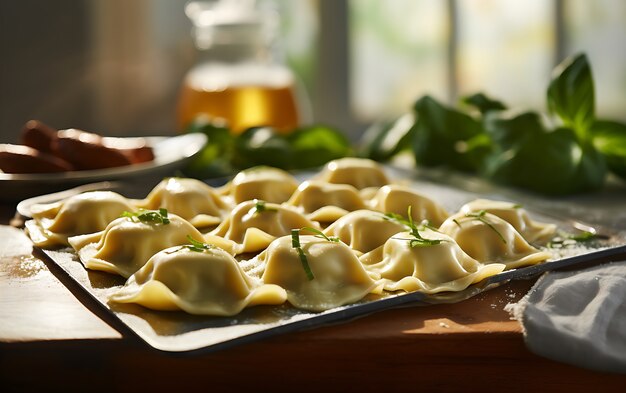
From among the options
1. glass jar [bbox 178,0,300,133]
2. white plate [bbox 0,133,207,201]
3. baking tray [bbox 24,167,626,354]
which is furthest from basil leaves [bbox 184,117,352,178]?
baking tray [bbox 24,167,626,354]

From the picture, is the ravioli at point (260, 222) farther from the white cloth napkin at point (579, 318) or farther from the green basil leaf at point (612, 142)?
the green basil leaf at point (612, 142)

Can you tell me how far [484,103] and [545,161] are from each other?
1.01 ft

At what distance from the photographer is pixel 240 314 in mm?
918

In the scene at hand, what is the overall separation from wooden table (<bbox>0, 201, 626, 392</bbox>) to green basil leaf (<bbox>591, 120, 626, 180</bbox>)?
2.73 ft

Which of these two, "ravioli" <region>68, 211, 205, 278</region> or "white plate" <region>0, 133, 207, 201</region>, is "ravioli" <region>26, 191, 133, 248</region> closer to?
"ravioli" <region>68, 211, 205, 278</region>

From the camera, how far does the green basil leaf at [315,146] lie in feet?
6.06

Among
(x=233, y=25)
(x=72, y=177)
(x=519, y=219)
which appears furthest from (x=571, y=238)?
(x=233, y=25)

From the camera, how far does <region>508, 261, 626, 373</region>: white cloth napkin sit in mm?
877

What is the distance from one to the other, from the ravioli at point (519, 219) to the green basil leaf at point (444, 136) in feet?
1.78

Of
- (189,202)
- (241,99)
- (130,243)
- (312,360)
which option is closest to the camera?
(312,360)

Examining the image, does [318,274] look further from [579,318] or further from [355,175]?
[355,175]

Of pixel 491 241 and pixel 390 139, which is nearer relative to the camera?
pixel 491 241

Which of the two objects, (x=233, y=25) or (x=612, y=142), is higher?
(x=233, y=25)

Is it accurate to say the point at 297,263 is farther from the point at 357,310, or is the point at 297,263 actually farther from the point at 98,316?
the point at 98,316
